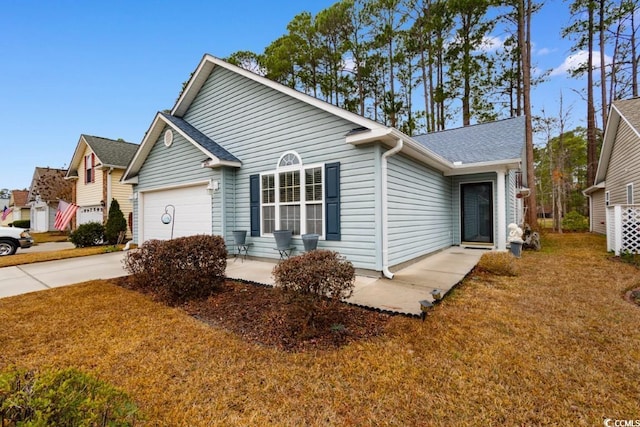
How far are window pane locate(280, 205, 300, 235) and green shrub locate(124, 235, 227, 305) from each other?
2083 mm

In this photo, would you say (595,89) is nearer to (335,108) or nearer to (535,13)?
(535,13)

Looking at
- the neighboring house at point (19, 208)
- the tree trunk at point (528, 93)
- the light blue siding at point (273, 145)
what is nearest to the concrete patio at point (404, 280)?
the light blue siding at point (273, 145)

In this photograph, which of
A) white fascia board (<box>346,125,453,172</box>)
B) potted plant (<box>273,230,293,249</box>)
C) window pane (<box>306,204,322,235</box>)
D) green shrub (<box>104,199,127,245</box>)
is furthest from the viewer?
green shrub (<box>104,199,127,245</box>)

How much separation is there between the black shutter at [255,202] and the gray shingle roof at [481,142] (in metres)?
6.50

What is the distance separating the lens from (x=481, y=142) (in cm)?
1056

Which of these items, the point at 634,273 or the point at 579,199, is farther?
the point at 579,199

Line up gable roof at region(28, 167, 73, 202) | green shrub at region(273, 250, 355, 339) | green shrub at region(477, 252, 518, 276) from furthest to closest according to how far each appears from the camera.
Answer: gable roof at region(28, 167, 73, 202)
green shrub at region(477, 252, 518, 276)
green shrub at region(273, 250, 355, 339)

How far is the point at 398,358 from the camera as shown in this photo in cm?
289

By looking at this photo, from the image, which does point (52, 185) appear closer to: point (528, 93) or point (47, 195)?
point (47, 195)

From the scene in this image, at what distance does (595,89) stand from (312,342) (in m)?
22.2

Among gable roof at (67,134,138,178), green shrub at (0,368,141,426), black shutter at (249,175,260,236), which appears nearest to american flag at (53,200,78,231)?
gable roof at (67,134,138,178)

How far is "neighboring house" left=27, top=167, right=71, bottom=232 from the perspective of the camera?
826 inches

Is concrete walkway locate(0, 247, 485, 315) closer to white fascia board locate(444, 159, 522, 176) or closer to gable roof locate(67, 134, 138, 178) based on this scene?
white fascia board locate(444, 159, 522, 176)

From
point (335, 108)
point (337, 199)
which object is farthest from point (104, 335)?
point (335, 108)
